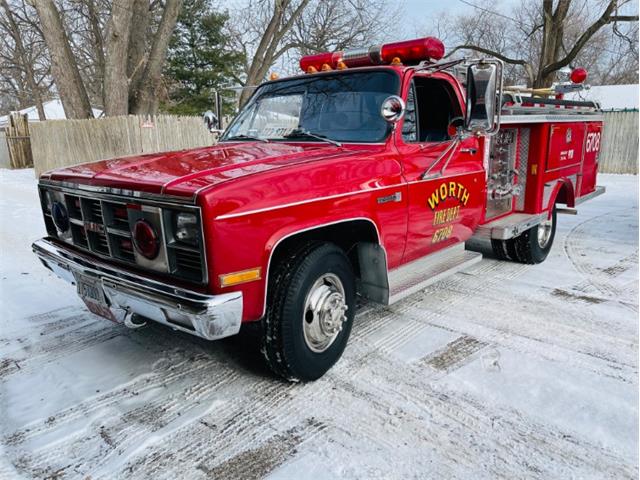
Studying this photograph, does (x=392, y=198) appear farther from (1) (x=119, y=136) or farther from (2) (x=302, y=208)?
(1) (x=119, y=136)

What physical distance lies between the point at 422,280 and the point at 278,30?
19.1m

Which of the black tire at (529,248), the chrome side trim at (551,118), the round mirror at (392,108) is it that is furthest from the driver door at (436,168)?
the black tire at (529,248)

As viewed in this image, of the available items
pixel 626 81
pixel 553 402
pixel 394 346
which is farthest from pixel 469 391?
pixel 626 81

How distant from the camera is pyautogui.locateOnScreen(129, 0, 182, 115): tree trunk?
42.9ft

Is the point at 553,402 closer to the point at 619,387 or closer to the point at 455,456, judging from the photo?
the point at 619,387

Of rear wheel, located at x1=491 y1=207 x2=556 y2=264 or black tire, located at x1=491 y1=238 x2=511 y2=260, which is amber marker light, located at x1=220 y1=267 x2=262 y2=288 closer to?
rear wheel, located at x1=491 y1=207 x2=556 y2=264

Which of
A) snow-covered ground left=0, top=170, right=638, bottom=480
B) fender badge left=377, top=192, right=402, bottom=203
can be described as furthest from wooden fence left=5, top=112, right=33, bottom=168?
fender badge left=377, top=192, right=402, bottom=203

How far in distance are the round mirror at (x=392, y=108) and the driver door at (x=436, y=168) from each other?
281 mm

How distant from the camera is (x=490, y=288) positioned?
523cm

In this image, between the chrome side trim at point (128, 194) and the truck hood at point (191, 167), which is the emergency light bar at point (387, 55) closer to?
the truck hood at point (191, 167)

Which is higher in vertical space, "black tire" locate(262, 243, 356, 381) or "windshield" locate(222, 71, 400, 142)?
"windshield" locate(222, 71, 400, 142)

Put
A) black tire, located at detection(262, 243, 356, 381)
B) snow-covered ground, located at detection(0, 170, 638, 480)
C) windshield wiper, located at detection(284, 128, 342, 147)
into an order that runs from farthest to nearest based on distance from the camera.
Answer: windshield wiper, located at detection(284, 128, 342, 147), black tire, located at detection(262, 243, 356, 381), snow-covered ground, located at detection(0, 170, 638, 480)

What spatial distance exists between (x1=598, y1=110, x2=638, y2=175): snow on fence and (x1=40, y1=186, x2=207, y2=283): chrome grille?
1591 cm

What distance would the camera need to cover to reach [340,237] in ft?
12.1
